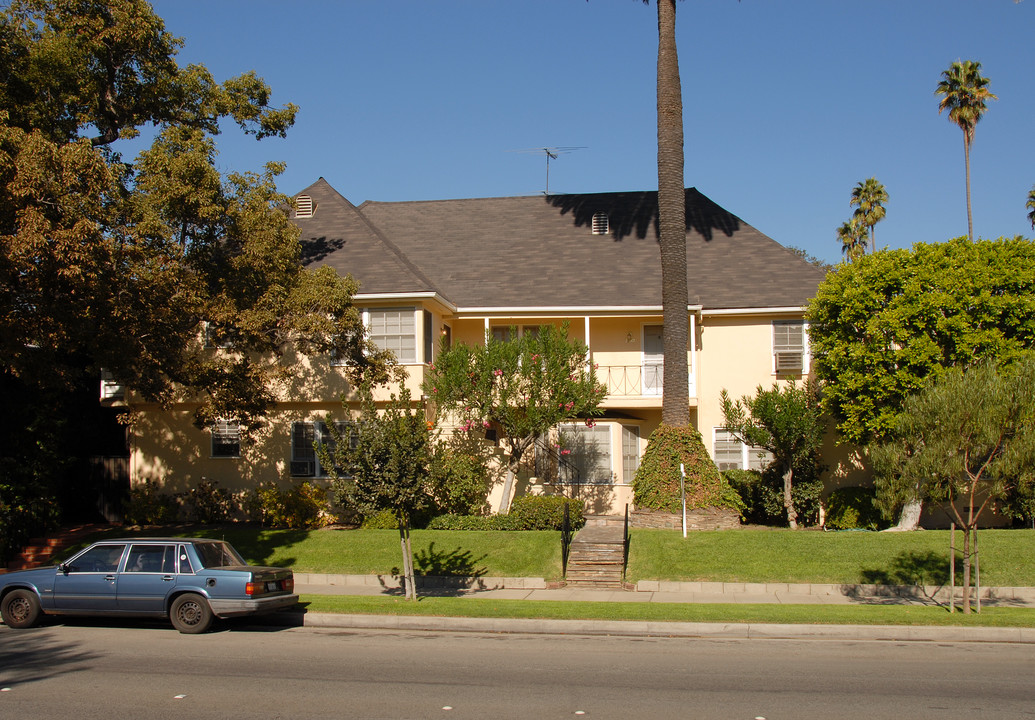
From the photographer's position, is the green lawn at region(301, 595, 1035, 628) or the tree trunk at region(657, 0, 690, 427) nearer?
the green lawn at region(301, 595, 1035, 628)

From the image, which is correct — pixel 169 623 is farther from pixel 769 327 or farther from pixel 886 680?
pixel 769 327

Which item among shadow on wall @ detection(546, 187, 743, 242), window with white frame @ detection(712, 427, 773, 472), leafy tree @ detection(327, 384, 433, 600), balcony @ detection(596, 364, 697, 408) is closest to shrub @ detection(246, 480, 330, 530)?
leafy tree @ detection(327, 384, 433, 600)

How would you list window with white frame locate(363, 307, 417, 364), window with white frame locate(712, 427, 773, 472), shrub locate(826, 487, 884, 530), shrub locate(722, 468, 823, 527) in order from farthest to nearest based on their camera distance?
window with white frame locate(712, 427, 773, 472), window with white frame locate(363, 307, 417, 364), shrub locate(722, 468, 823, 527), shrub locate(826, 487, 884, 530)

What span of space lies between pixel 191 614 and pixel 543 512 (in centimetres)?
946

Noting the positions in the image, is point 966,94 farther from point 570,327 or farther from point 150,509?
point 150,509

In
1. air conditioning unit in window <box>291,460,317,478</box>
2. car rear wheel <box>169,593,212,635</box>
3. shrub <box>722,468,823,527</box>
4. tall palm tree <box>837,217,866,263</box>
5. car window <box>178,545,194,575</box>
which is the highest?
tall palm tree <box>837,217,866,263</box>

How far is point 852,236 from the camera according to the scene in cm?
5459

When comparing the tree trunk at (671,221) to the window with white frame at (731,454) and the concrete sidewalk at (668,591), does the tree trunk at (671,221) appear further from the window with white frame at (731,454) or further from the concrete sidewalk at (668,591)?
the concrete sidewalk at (668,591)

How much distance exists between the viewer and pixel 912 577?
17.2m

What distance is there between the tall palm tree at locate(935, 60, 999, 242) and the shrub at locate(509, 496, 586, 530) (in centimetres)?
3131

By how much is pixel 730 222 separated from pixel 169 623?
20567 millimetres

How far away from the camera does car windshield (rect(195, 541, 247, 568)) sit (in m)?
13.6

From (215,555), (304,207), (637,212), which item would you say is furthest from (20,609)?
(637,212)

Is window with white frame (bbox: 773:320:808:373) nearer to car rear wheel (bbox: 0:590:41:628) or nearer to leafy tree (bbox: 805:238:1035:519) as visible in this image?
leafy tree (bbox: 805:238:1035:519)
